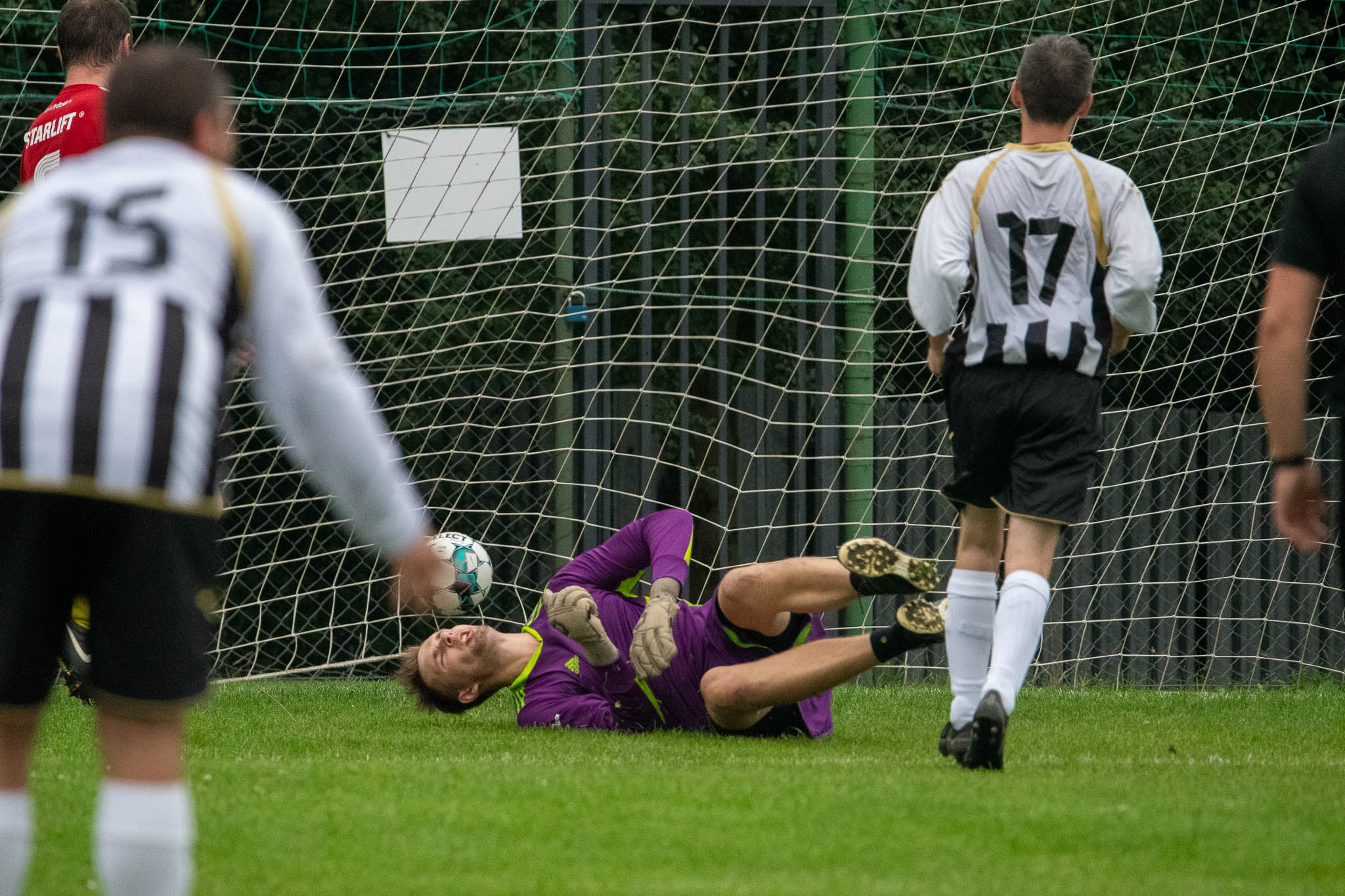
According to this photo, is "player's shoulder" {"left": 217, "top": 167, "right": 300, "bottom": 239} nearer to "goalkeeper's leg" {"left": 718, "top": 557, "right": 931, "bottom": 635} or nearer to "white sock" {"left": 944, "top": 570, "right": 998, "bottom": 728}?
"white sock" {"left": 944, "top": 570, "right": 998, "bottom": 728}

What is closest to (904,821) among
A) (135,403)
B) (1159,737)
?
(135,403)

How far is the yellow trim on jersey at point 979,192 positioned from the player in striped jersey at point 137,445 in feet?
8.70

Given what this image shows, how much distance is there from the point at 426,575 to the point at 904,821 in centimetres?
155

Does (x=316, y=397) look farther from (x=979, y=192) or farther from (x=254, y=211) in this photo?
(x=979, y=192)

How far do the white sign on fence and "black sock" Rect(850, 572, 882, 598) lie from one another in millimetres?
3639

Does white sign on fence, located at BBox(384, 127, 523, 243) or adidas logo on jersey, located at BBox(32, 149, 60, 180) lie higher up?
white sign on fence, located at BBox(384, 127, 523, 243)

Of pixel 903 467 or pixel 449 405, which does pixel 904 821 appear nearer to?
pixel 903 467

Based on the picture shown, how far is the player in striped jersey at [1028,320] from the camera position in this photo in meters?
4.30

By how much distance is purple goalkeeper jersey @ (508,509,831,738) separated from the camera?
5.29m

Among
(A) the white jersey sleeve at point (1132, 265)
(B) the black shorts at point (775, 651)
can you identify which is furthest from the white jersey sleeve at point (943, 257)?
(B) the black shorts at point (775, 651)

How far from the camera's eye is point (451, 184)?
8047 mm

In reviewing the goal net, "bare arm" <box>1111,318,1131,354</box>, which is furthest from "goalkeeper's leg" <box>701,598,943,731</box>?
the goal net

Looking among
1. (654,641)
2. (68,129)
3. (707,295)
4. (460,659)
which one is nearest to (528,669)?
(460,659)

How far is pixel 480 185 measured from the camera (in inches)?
316
